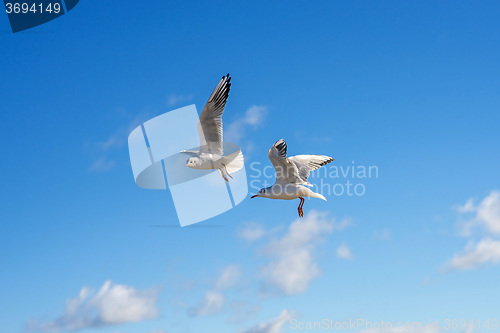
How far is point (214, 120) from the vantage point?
53.5 ft

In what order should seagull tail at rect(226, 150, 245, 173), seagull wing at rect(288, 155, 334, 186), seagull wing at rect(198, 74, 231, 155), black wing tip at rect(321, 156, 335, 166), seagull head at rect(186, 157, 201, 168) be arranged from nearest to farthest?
seagull wing at rect(288, 155, 334, 186) → seagull wing at rect(198, 74, 231, 155) → black wing tip at rect(321, 156, 335, 166) → seagull head at rect(186, 157, 201, 168) → seagull tail at rect(226, 150, 245, 173)

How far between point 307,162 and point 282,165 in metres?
1.70

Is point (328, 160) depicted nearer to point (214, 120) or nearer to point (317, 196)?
point (317, 196)

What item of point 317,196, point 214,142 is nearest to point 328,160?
point 317,196

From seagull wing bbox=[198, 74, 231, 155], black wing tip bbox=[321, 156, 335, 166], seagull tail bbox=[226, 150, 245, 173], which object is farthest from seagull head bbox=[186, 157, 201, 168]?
black wing tip bbox=[321, 156, 335, 166]

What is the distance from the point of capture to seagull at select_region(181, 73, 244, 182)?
1611 cm

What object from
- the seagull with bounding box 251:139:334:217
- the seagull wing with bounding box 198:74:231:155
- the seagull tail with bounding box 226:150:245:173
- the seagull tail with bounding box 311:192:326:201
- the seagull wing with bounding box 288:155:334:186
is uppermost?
the seagull wing with bounding box 198:74:231:155

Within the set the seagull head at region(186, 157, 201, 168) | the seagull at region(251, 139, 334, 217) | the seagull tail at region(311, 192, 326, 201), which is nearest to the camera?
the seagull at region(251, 139, 334, 217)

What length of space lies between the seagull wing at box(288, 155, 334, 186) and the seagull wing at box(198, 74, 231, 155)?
8.05ft

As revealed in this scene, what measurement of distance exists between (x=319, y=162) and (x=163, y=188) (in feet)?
18.7

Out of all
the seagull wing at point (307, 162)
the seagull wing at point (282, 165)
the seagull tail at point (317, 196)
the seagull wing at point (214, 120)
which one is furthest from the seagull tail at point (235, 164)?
the seagull tail at point (317, 196)

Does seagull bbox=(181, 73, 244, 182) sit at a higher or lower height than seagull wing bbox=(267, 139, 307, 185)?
higher

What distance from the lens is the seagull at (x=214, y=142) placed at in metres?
→ 16.1

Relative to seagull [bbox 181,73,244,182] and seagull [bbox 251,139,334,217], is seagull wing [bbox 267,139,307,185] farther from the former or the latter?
seagull [bbox 181,73,244,182]
